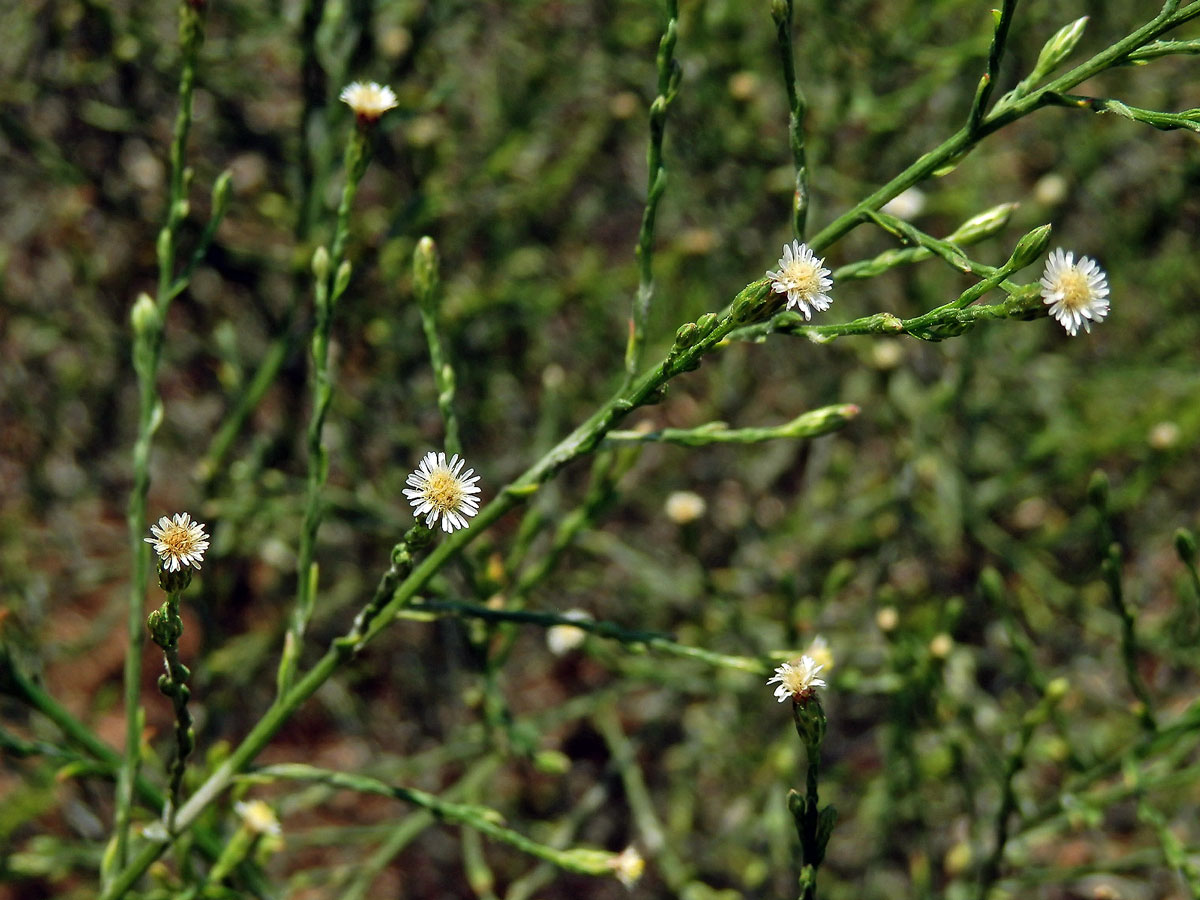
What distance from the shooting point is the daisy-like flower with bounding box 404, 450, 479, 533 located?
1.39 meters

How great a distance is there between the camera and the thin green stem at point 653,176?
1547 millimetres

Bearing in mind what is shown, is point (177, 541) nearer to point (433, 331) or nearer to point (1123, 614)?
point (433, 331)

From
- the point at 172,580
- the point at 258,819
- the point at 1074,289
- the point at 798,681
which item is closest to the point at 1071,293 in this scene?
the point at 1074,289

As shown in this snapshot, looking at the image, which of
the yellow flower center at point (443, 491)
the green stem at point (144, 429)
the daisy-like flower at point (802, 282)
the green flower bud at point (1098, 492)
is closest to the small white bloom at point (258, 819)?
the green stem at point (144, 429)

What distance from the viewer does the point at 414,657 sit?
409 cm

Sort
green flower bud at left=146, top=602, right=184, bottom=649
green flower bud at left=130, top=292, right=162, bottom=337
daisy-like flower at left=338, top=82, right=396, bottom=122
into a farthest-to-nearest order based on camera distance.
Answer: green flower bud at left=130, top=292, right=162, bottom=337, daisy-like flower at left=338, top=82, right=396, bottom=122, green flower bud at left=146, top=602, right=184, bottom=649

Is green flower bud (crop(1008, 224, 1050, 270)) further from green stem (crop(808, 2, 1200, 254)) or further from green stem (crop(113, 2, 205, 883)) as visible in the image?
green stem (crop(113, 2, 205, 883))

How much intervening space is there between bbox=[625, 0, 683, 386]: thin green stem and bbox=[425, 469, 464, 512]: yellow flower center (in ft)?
1.03

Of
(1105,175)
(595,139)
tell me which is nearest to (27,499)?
(595,139)

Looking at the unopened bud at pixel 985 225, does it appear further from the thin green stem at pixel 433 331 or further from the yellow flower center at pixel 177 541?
the yellow flower center at pixel 177 541

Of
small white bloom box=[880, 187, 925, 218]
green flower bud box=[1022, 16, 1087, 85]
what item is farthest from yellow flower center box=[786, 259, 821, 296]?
small white bloom box=[880, 187, 925, 218]

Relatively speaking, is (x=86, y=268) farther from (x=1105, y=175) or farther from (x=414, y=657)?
(x=1105, y=175)

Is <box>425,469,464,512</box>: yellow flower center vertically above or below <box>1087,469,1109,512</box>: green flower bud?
below

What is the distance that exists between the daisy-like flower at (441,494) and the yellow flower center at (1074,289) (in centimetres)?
76
